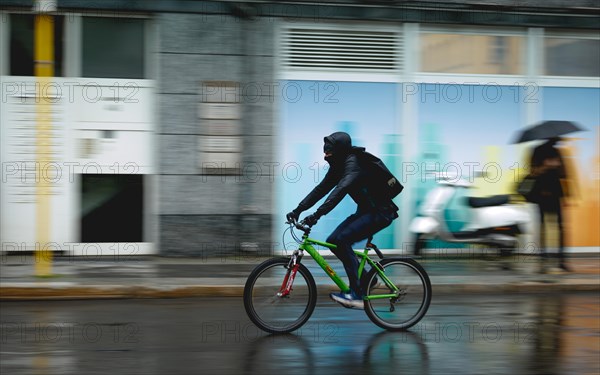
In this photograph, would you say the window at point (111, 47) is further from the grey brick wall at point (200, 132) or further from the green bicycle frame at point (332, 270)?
the green bicycle frame at point (332, 270)

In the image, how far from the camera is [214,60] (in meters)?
12.6

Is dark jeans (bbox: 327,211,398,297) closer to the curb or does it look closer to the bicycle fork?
the bicycle fork

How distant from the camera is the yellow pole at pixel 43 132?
10102 mm

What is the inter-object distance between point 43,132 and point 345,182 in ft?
17.6

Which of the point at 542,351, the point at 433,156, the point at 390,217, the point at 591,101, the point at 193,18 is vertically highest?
the point at 193,18

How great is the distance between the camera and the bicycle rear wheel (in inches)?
304

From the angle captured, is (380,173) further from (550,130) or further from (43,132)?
(43,132)

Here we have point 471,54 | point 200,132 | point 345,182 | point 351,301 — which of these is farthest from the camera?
point 471,54

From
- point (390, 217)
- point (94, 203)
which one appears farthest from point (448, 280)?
point (94, 203)

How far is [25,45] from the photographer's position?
1242 centimetres

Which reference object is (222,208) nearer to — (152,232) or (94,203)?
(152,232)

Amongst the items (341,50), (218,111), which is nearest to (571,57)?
(341,50)

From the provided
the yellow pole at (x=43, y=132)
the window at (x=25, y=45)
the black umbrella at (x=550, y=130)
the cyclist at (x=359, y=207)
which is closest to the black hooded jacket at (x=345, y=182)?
the cyclist at (x=359, y=207)

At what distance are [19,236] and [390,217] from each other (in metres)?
6.73
